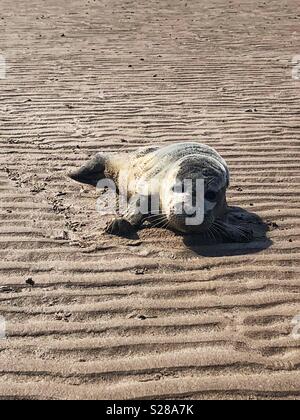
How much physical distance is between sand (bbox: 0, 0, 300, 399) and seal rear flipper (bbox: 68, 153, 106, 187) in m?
0.23

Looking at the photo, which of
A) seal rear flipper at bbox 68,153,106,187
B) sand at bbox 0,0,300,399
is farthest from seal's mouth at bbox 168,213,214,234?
seal rear flipper at bbox 68,153,106,187

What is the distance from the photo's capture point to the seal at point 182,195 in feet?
16.8

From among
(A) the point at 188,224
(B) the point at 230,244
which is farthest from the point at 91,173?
(B) the point at 230,244

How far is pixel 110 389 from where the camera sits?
354 centimetres

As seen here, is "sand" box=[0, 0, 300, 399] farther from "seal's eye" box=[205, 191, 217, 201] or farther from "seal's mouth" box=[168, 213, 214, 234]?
"seal's eye" box=[205, 191, 217, 201]

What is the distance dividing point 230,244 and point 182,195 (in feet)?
2.07

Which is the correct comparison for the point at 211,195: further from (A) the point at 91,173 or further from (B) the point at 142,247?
(A) the point at 91,173

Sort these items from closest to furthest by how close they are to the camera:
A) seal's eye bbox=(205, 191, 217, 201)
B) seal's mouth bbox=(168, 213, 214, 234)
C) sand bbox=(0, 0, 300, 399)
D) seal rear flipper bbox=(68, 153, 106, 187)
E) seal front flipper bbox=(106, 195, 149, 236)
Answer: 1. sand bbox=(0, 0, 300, 399)
2. seal's mouth bbox=(168, 213, 214, 234)
3. seal's eye bbox=(205, 191, 217, 201)
4. seal front flipper bbox=(106, 195, 149, 236)
5. seal rear flipper bbox=(68, 153, 106, 187)

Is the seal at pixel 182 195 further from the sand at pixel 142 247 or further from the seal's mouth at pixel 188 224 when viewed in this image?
the sand at pixel 142 247

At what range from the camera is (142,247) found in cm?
516

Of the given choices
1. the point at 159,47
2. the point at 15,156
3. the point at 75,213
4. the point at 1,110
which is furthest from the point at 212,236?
the point at 159,47

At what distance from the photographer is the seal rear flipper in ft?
21.6

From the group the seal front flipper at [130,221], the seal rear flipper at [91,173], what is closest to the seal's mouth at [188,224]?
the seal front flipper at [130,221]

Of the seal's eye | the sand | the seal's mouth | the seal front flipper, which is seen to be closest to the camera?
the sand
